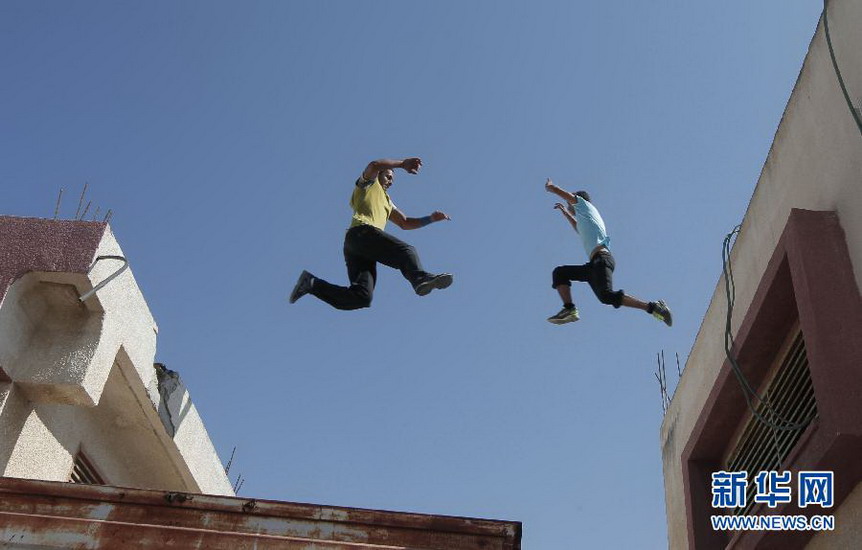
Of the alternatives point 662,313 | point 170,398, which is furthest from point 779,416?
point 170,398

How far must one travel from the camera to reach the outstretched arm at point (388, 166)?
7.08 m

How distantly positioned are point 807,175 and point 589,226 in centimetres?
262

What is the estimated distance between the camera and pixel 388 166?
7.21 m

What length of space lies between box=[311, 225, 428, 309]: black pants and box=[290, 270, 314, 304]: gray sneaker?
39 millimetres

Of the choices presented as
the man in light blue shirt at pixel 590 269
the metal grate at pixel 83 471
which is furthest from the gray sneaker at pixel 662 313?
the metal grate at pixel 83 471

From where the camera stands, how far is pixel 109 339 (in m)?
7.38

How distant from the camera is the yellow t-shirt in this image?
7.46m

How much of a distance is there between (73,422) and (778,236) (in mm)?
5490

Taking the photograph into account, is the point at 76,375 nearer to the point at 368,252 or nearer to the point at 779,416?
the point at 368,252

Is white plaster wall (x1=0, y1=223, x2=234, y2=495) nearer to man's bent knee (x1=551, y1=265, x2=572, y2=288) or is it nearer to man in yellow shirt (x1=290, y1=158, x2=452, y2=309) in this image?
man in yellow shirt (x1=290, y1=158, x2=452, y2=309)

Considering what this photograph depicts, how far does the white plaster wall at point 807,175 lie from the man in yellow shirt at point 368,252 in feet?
6.93

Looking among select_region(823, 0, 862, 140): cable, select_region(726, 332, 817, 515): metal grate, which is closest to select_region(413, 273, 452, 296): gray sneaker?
select_region(726, 332, 817, 515): metal grate

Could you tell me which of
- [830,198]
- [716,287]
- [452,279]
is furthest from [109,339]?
[830,198]

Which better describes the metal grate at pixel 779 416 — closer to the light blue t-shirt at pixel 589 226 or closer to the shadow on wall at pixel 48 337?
the light blue t-shirt at pixel 589 226
